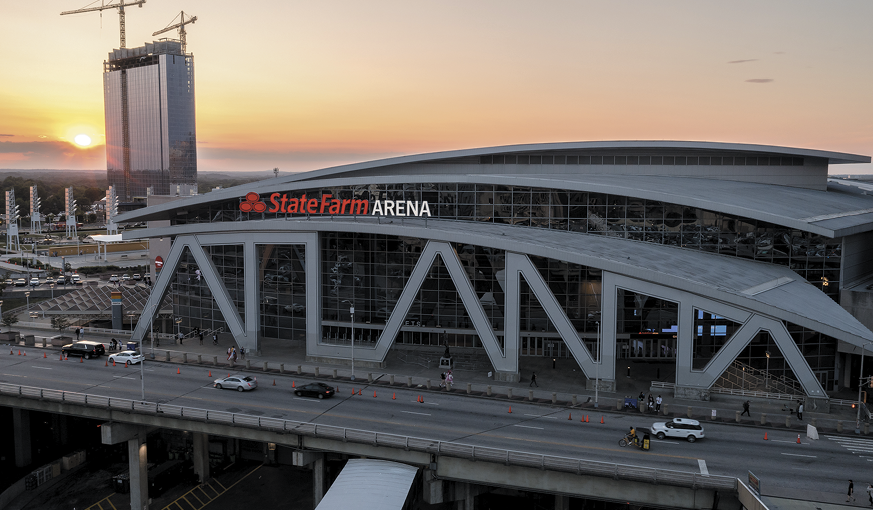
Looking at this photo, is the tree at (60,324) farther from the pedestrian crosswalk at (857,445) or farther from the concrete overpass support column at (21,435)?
the pedestrian crosswalk at (857,445)

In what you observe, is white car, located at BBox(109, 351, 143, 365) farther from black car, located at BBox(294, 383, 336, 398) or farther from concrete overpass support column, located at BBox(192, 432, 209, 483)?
black car, located at BBox(294, 383, 336, 398)

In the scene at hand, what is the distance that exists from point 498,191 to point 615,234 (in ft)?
39.9

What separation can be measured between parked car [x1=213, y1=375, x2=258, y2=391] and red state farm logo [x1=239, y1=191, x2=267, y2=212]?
20638 mm

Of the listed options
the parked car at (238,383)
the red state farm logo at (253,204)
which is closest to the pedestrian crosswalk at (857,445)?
the parked car at (238,383)

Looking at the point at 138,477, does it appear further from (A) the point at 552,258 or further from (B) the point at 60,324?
(A) the point at 552,258

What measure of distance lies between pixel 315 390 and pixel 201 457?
1279 centimetres

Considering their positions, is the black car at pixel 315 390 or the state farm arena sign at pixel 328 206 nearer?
the black car at pixel 315 390

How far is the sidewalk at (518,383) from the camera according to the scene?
143 ft

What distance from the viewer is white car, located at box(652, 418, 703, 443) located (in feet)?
127

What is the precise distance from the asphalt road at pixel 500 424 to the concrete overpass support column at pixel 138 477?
3700 millimetres

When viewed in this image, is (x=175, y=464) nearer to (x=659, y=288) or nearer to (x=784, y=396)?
(x=659, y=288)

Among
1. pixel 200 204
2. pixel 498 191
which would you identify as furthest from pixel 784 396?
pixel 200 204

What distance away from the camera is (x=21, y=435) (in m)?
55.2

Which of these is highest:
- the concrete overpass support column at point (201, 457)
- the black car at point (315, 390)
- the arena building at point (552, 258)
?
the arena building at point (552, 258)
